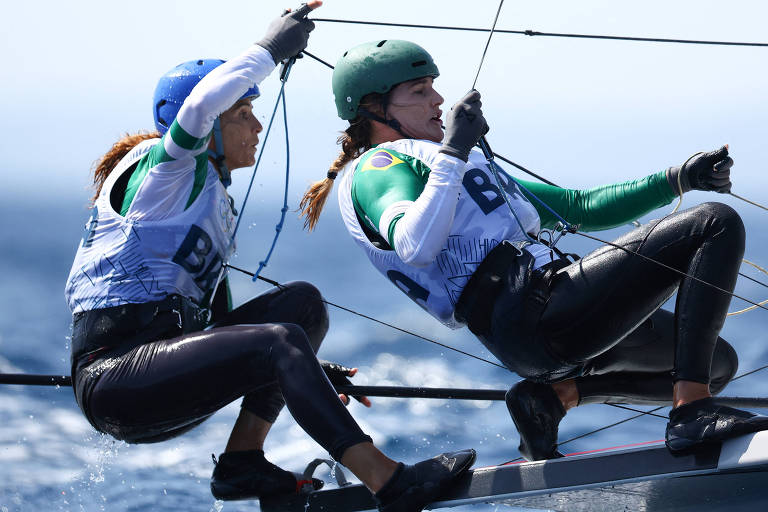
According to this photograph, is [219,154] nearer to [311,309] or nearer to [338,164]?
[338,164]

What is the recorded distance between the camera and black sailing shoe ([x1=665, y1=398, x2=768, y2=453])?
2.27 m

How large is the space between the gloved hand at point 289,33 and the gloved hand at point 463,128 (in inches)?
20.1

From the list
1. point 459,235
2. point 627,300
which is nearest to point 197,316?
point 459,235

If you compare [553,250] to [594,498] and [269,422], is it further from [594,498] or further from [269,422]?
[269,422]

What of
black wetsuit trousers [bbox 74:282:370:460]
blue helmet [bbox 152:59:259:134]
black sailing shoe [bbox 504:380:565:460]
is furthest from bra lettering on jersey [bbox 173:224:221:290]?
black sailing shoe [bbox 504:380:565:460]

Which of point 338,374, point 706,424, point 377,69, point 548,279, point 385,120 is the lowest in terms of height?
point 338,374

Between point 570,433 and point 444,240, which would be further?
point 570,433

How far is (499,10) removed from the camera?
2.83m

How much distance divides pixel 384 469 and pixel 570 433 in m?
3.71

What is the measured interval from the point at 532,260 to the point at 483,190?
22cm

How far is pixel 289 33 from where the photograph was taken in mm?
2791

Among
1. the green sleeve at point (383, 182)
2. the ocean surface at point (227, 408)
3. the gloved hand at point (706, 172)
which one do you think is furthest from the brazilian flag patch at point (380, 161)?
the ocean surface at point (227, 408)

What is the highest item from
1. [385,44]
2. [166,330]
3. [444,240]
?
[385,44]

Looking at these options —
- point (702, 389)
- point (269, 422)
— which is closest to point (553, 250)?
point (702, 389)
